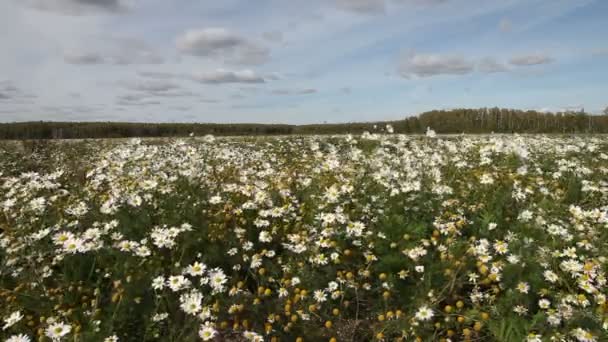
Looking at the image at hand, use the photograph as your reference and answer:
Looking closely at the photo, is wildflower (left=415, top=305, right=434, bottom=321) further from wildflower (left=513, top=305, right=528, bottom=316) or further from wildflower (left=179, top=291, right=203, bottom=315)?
wildflower (left=179, top=291, right=203, bottom=315)

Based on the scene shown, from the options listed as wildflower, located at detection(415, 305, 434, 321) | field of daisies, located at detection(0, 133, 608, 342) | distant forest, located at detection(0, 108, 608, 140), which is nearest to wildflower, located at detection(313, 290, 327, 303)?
field of daisies, located at detection(0, 133, 608, 342)

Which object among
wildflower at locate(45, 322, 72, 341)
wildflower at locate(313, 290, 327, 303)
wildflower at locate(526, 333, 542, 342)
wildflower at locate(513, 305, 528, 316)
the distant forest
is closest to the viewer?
wildflower at locate(45, 322, 72, 341)

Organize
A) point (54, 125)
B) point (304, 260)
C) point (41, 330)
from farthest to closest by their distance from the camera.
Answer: point (54, 125), point (304, 260), point (41, 330)

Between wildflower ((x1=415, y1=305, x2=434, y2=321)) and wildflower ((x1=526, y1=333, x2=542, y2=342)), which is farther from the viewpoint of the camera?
wildflower ((x1=415, y1=305, x2=434, y2=321))

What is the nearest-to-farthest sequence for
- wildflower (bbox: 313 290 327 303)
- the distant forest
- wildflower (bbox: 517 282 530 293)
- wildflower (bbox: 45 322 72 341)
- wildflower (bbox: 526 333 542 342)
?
wildflower (bbox: 45 322 72 341) < wildflower (bbox: 526 333 542 342) < wildflower (bbox: 517 282 530 293) < wildflower (bbox: 313 290 327 303) < the distant forest

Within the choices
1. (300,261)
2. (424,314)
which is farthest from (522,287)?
(300,261)

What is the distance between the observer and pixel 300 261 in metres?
3.53

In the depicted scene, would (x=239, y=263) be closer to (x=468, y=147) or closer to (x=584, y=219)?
(x=584, y=219)

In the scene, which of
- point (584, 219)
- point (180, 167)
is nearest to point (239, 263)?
point (180, 167)

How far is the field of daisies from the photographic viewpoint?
2.76m

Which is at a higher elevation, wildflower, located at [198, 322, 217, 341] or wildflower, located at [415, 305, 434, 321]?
wildflower, located at [415, 305, 434, 321]

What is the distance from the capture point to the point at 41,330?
101 inches

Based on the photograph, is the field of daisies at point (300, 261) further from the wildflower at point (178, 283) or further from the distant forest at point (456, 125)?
the distant forest at point (456, 125)

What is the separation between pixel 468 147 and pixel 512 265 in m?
4.78
